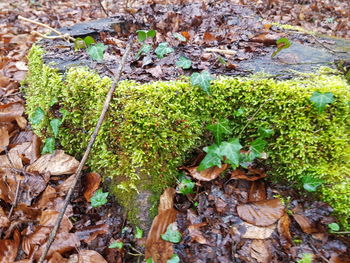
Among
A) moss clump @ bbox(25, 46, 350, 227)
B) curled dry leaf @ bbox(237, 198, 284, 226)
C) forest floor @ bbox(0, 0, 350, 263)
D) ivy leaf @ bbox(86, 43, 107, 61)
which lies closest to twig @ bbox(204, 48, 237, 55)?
forest floor @ bbox(0, 0, 350, 263)

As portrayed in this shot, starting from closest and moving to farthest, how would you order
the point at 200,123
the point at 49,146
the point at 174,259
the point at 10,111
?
the point at 174,259 → the point at 200,123 → the point at 49,146 → the point at 10,111

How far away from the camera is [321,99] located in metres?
1.67

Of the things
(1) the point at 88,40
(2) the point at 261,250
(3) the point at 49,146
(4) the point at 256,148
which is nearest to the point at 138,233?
(2) the point at 261,250

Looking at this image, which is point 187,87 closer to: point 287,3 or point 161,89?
point 161,89

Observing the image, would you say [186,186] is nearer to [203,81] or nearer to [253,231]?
[253,231]

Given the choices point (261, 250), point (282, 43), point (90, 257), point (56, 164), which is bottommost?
point (90, 257)

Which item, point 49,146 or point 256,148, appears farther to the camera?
point 49,146

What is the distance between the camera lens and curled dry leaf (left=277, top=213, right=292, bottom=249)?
1.67 metres

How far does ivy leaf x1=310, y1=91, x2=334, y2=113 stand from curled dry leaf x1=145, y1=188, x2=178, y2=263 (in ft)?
4.07

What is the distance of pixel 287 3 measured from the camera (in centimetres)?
642

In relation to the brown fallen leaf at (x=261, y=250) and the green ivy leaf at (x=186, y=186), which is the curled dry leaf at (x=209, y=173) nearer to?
the green ivy leaf at (x=186, y=186)

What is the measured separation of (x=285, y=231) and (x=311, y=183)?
40cm

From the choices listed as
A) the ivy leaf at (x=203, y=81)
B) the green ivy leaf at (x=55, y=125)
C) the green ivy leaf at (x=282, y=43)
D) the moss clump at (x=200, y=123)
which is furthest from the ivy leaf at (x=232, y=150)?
the green ivy leaf at (x=55, y=125)

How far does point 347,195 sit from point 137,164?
5.18 ft
